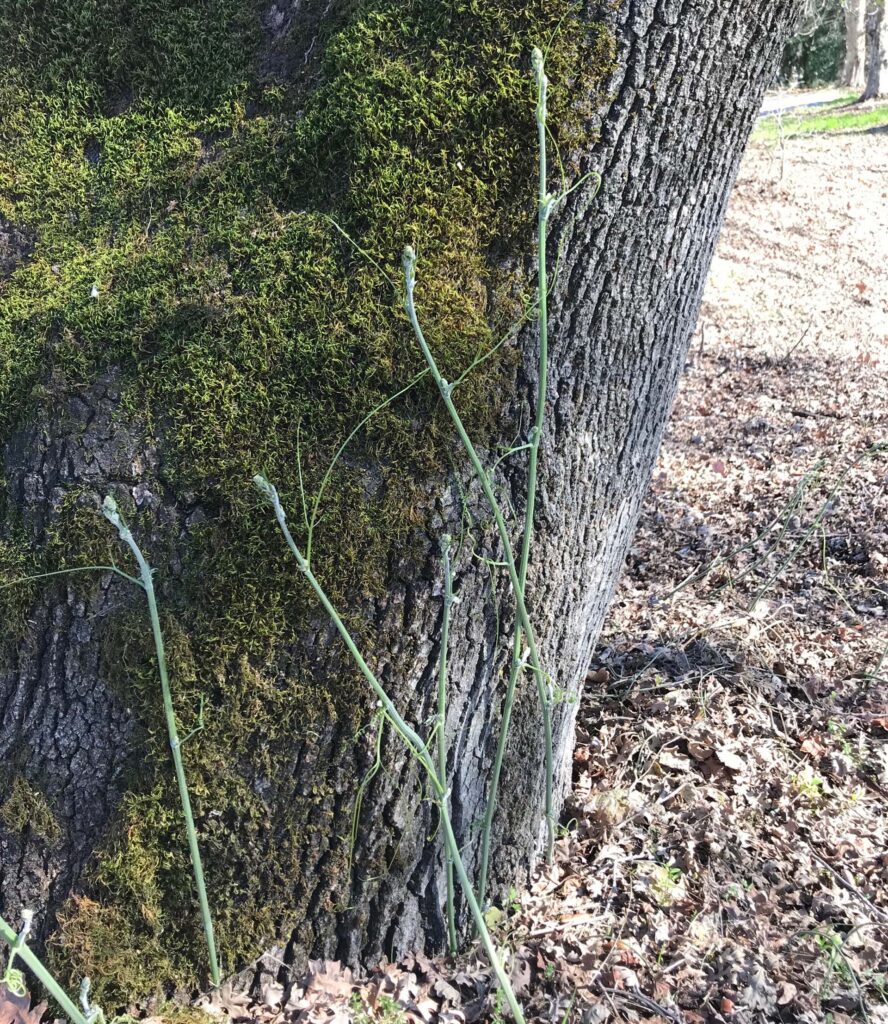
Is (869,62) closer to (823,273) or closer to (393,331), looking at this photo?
(823,273)

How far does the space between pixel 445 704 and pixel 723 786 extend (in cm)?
111

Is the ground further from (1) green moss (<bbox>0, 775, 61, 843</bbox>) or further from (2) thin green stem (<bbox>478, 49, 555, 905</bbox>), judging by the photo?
(1) green moss (<bbox>0, 775, 61, 843</bbox>)

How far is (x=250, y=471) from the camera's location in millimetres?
1686

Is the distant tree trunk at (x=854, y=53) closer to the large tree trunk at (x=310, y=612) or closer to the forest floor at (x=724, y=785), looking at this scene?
the forest floor at (x=724, y=785)

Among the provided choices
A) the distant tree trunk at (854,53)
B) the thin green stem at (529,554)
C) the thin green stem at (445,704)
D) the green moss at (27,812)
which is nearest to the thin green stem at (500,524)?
the thin green stem at (529,554)

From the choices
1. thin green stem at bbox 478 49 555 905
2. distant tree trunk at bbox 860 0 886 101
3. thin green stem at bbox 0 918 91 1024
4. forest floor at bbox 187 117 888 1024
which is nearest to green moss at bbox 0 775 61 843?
forest floor at bbox 187 117 888 1024

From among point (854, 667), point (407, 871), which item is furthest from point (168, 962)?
point (854, 667)

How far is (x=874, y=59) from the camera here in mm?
19562

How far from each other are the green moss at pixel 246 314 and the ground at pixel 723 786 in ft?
1.28

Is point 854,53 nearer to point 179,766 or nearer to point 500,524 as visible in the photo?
point 500,524

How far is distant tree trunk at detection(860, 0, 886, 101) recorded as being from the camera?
18125 millimetres

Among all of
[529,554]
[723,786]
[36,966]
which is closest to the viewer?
[36,966]

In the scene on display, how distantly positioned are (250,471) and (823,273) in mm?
8267

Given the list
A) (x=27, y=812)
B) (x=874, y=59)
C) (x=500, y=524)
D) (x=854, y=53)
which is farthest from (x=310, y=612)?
(x=854, y=53)
